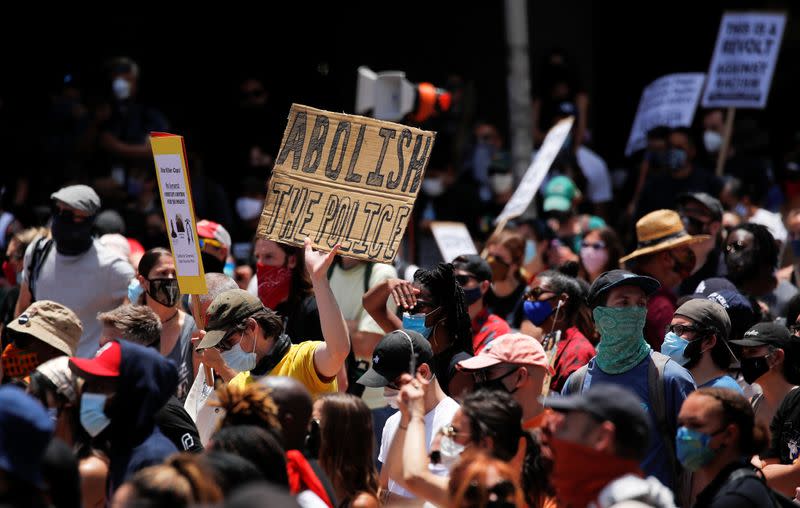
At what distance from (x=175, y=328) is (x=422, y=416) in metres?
2.81

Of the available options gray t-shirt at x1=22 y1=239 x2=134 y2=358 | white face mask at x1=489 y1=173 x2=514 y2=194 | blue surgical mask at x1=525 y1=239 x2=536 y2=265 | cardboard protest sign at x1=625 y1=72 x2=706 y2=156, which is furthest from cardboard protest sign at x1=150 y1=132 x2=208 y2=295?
cardboard protest sign at x1=625 y1=72 x2=706 y2=156

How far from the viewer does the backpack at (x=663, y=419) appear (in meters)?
5.51

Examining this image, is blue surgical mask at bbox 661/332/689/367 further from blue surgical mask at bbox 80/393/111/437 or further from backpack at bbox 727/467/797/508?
blue surgical mask at bbox 80/393/111/437

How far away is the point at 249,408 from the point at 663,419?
1.91m

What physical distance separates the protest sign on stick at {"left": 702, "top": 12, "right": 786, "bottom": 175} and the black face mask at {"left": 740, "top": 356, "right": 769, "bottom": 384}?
Result: 224 inches

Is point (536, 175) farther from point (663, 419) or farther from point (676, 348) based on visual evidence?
point (663, 419)

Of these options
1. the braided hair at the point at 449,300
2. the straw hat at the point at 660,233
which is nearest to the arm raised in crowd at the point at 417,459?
the braided hair at the point at 449,300

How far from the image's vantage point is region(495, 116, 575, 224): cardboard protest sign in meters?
9.56

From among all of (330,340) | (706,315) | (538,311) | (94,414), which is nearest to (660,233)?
(538,311)

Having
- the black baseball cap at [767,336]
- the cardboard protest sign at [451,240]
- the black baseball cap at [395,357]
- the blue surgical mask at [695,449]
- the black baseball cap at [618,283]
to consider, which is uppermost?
the black baseball cap at [618,283]

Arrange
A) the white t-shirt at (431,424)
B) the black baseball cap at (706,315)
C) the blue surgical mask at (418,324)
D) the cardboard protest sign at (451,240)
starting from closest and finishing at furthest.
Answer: the white t-shirt at (431,424)
the black baseball cap at (706,315)
the blue surgical mask at (418,324)
the cardboard protest sign at (451,240)

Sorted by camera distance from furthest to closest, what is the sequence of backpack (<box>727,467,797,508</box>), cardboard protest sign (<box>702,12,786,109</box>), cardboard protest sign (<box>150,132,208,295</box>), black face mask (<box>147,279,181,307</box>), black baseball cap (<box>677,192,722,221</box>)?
cardboard protest sign (<box>702,12,786,109</box>)
black baseball cap (<box>677,192,722,221</box>)
black face mask (<box>147,279,181,307</box>)
cardboard protest sign (<box>150,132,208,295</box>)
backpack (<box>727,467,797,508</box>)

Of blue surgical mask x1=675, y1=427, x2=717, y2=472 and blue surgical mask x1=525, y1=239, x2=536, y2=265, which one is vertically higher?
blue surgical mask x1=675, y1=427, x2=717, y2=472

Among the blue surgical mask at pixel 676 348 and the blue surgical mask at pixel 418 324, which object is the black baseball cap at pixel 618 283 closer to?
the blue surgical mask at pixel 676 348
